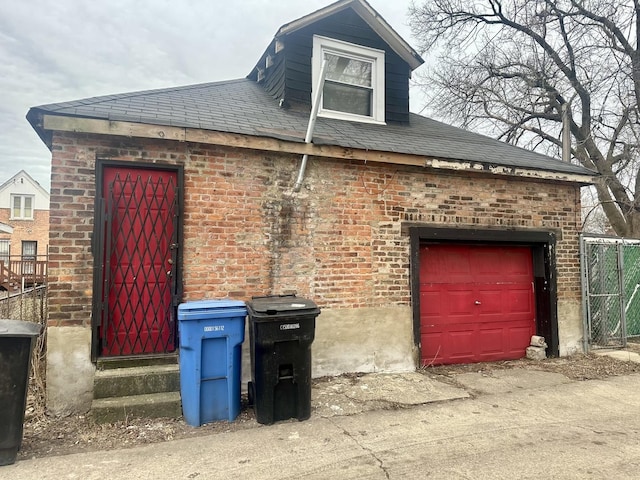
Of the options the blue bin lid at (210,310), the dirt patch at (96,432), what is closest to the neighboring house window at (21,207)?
the dirt patch at (96,432)

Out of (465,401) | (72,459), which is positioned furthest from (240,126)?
(465,401)

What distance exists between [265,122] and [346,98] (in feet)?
8.23

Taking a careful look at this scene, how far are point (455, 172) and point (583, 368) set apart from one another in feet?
11.9

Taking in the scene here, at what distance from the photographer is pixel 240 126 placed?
5.29 meters

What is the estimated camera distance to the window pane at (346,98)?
7570mm

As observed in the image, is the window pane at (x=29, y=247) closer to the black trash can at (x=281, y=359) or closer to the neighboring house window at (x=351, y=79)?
the neighboring house window at (x=351, y=79)

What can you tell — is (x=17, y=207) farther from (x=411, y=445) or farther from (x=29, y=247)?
(x=411, y=445)

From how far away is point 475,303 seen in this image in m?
6.62

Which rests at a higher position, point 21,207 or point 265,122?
point 21,207

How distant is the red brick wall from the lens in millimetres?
4500

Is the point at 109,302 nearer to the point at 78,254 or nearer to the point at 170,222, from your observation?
the point at 78,254

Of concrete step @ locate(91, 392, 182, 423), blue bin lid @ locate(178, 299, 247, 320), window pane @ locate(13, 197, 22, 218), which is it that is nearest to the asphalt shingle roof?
blue bin lid @ locate(178, 299, 247, 320)

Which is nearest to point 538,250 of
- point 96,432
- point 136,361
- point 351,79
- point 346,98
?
point 346,98

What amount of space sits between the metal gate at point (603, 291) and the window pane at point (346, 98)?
15.3ft
